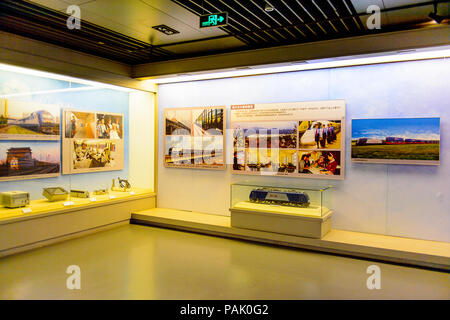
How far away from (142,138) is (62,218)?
2.56 m

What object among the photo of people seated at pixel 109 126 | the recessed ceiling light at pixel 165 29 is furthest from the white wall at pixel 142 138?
the recessed ceiling light at pixel 165 29

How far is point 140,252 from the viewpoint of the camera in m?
5.11

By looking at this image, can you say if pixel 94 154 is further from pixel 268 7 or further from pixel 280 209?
pixel 268 7

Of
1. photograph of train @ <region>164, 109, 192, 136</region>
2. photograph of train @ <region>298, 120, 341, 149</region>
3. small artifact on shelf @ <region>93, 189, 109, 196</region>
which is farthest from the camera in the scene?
photograph of train @ <region>164, 109, 192, 136</region>

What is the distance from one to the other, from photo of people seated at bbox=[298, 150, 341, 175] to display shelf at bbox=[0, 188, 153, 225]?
3.36 metres

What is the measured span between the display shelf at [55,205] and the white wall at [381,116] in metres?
2.10

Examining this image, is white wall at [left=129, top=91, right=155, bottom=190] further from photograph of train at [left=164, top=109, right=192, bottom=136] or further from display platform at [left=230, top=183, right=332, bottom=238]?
display platform at [left=230, top=183, right=332, bottom=238]

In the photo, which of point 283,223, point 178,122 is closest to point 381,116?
point 283,223

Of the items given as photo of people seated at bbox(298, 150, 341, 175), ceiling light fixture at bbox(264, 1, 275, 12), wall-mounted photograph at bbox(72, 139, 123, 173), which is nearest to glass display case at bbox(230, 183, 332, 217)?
photo of people seated at bbox(298, 150, 341, 175)

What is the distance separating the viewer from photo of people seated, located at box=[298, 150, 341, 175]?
5672mm

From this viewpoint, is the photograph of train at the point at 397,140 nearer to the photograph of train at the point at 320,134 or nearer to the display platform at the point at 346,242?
the photograph of train at the point at 320,134

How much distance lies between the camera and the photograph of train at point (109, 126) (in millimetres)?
6750

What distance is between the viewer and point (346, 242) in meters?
5.00
